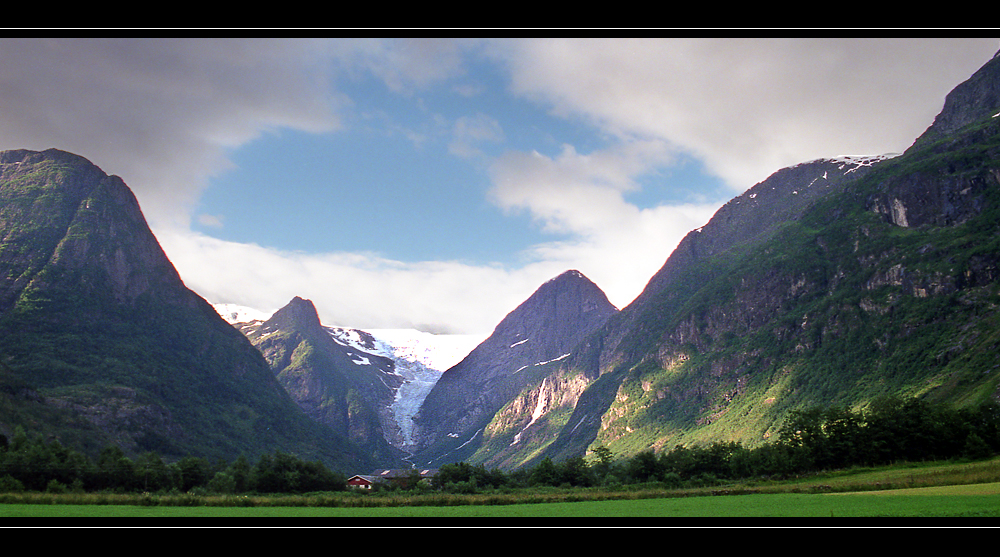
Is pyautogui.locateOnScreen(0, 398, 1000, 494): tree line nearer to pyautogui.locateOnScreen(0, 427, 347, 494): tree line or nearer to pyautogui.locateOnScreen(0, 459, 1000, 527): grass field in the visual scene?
pyautogui.locateOnScreen(0, 427, 347, 494): tree line

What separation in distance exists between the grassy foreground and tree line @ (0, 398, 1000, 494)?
755 cm

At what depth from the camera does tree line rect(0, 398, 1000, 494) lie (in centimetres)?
8606

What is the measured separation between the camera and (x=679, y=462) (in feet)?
356

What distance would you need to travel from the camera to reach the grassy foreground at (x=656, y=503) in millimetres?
41938

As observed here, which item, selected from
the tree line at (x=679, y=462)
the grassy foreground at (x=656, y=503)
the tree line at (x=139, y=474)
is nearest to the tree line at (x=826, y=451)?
the tree line at (x=679, y=462)

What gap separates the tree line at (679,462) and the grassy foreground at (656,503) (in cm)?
755

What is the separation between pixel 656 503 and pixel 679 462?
49.8 metres

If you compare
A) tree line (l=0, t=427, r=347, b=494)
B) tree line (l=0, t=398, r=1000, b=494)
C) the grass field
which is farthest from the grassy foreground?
tree line (l=0, t=427, r=347, b=494)

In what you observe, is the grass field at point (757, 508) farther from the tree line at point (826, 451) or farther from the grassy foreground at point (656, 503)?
the tree line at point (826, 451)
